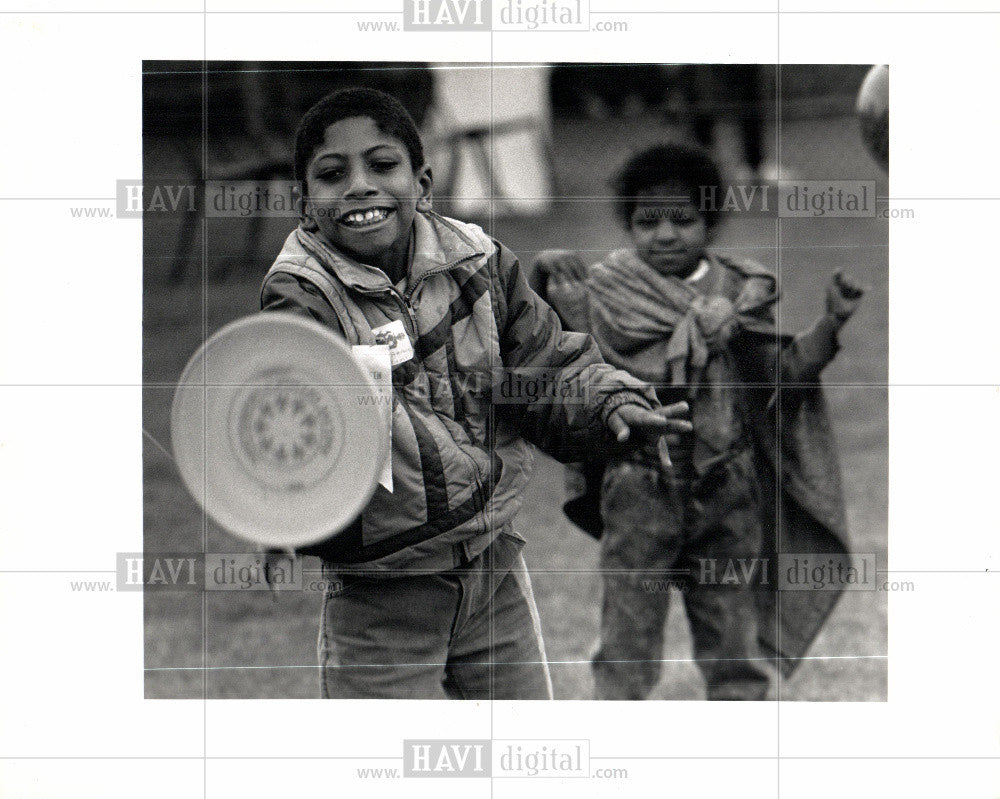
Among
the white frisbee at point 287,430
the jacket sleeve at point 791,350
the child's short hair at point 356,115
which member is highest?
the child's short hair at point 356,115

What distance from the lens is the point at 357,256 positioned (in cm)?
284

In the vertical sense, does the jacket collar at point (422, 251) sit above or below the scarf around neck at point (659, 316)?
above

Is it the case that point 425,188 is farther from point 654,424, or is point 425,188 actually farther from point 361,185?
point 654,424

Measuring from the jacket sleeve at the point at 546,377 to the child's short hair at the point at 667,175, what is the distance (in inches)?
12.8

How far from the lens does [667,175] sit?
10.1ft

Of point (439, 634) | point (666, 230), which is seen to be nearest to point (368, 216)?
point (666, 230)

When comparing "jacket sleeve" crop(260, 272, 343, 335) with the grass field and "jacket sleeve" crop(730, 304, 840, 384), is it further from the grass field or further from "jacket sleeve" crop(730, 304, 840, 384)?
"jacket sleeve" crop(730, 304, 840, 384)

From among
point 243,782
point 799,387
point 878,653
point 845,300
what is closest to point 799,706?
point 878,653

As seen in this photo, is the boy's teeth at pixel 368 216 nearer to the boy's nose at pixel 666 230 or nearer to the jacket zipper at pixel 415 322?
the jacket zipper at pixel 415 322

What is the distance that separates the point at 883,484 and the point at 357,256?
4.68 feet

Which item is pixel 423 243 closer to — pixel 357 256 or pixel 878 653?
pixel 357 256

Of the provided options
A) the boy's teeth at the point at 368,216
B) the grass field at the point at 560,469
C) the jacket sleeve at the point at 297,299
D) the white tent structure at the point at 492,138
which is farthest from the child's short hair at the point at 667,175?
the jacket sleeve at the point at 297,299

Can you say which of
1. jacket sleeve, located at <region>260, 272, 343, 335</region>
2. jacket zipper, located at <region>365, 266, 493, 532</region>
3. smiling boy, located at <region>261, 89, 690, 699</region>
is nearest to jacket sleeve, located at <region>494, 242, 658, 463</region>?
smiling boy, located at <region>261, 89, 690, 699</region>

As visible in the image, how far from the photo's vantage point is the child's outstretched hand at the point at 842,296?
3102mm
